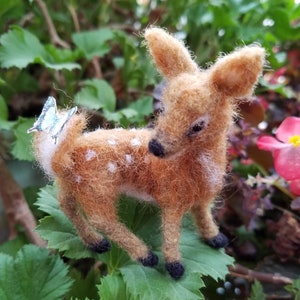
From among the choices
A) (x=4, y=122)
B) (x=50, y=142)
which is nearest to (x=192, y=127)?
(x=50, y=142)

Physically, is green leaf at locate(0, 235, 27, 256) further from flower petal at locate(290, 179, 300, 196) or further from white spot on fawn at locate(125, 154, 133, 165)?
flower petal at locate(290, 179, 300, 196)

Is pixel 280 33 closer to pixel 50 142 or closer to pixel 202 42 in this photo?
pixel 202 42

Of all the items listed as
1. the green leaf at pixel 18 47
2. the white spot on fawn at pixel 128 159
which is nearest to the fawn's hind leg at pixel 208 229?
→ the white spot on fawn at pixel 128 159

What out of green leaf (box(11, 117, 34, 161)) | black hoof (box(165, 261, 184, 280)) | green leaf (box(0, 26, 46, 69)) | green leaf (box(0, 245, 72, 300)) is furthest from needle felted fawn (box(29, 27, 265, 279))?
green leaf (box(0, 26, 46, 69))

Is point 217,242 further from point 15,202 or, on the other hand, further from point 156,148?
point 15,202

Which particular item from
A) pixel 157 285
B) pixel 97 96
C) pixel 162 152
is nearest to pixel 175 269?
pixel 157 285
